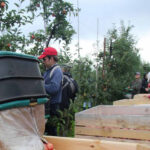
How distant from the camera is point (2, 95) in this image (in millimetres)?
1414

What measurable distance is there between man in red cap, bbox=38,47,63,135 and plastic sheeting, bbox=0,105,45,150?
1.64 meters

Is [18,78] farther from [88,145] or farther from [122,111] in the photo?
[122,111]

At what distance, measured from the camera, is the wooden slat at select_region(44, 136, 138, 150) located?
4.15ft

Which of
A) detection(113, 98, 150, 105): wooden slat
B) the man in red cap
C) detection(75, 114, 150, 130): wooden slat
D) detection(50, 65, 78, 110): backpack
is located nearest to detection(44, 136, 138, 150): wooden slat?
detection(75, 114, 150, 130): wooden slat

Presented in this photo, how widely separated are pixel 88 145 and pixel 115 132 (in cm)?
122

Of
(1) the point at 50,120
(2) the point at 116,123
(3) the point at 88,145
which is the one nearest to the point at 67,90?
(1) the point at 50,120

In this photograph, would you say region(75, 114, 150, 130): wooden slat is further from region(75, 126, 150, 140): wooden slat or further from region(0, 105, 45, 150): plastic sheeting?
region(0, 105, 45, 150): plastic sheeting

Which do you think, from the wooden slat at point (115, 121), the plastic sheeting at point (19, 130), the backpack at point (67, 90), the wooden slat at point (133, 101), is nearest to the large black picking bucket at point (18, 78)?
the plastic sheeting at point (19, 130)

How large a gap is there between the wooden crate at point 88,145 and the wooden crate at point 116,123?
1108 millimetres

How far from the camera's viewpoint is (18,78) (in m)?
1.51

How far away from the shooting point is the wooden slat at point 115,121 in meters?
2.45

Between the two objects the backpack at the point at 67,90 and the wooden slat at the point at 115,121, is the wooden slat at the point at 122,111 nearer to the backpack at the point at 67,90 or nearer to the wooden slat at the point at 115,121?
the wooden slat at the point at 115,121

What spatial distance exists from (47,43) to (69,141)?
3.98m

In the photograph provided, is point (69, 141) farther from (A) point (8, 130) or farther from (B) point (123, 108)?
(B) point (123, 108)
